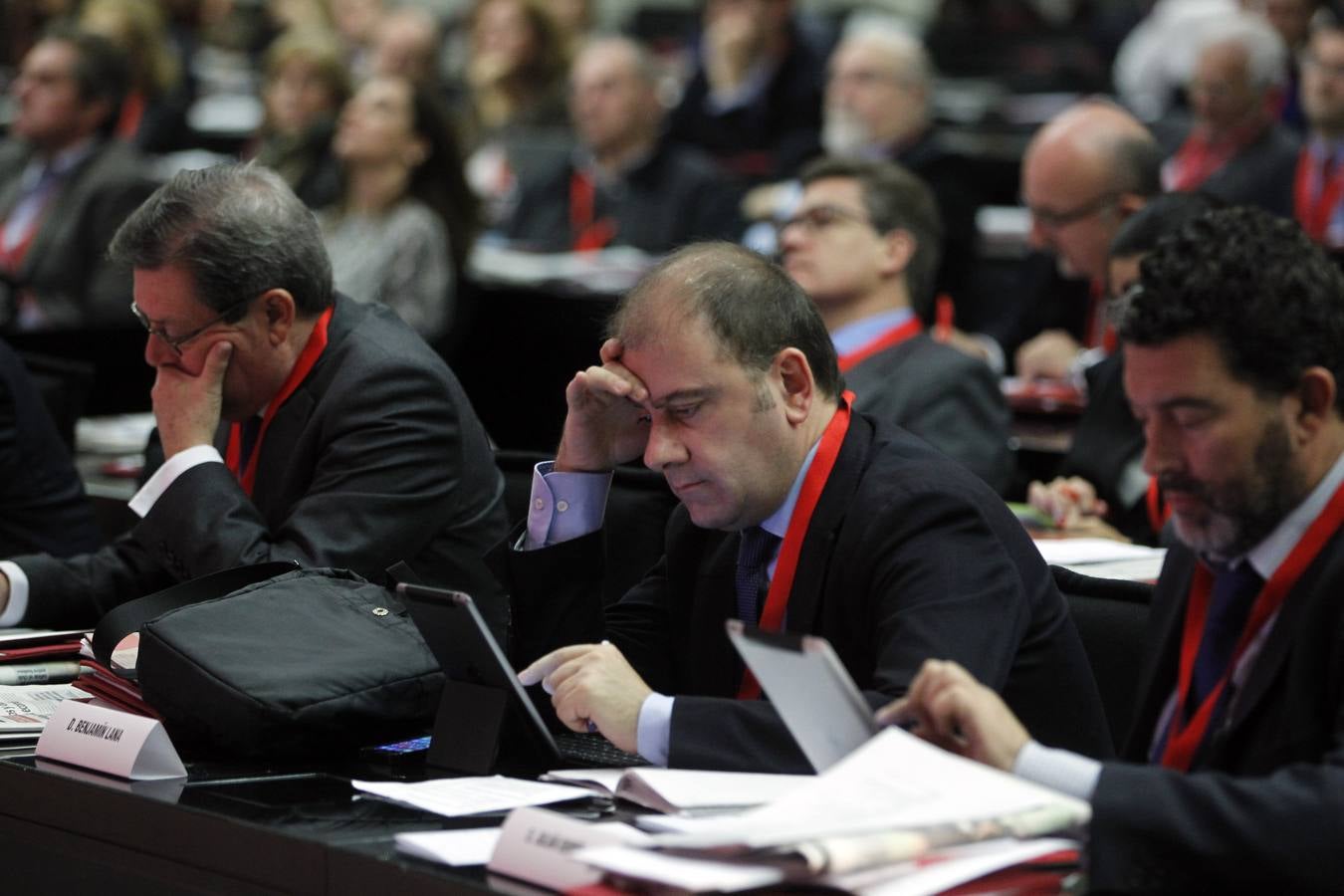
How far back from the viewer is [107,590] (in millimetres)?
3332

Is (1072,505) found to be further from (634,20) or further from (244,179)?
(634,20)

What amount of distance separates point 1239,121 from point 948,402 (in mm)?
3122

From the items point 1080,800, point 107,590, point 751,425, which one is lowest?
point 107,590

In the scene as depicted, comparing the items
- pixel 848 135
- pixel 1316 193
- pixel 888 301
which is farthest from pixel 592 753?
pixel 1316 193

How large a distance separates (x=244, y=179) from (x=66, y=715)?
43.0 inches

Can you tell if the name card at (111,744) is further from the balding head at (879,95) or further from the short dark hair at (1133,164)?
the balding head at (879,95)

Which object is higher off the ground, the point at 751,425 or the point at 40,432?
the point at 751,425

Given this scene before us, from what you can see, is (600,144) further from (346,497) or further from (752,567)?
(752,567)

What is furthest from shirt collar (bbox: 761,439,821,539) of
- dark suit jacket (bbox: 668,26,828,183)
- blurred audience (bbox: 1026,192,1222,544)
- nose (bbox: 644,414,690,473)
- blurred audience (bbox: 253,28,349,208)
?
dark suit jacket (bbox: 668,26,828,183)

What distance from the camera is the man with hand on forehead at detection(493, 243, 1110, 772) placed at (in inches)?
89.8

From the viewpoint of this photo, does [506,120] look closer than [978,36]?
Yes

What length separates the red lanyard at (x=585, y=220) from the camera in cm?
784

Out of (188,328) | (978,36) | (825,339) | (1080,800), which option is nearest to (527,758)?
(825,339)

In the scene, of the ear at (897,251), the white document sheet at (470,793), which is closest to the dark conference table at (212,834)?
the white document sheet at (470,793)
